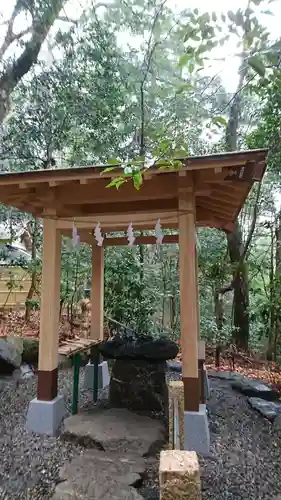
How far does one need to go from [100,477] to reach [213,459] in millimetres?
1133

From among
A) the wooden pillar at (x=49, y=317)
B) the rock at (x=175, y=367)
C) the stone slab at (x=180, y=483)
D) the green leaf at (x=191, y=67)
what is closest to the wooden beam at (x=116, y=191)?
the wooden pillar at (x=49, y=317)

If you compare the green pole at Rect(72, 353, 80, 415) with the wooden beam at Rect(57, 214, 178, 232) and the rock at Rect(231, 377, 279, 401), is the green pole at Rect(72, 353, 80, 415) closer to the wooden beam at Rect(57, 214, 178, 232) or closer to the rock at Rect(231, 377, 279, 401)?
the wooden beam at Rect(57, 214, 178, 232)

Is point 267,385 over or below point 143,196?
below

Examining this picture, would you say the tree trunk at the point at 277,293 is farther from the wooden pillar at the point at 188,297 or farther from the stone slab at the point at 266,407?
the wooden pillar at the point at 188,297

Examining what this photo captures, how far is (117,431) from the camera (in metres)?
3.46

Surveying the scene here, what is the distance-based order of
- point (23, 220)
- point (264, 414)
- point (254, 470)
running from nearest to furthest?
1. point (254, 470)
2. point (264, 414)
3. point (23, 220)

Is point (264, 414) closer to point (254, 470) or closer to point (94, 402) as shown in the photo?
point (254, 470)

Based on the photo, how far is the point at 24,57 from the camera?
310 inches

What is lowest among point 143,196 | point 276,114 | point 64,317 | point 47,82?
point 64,317

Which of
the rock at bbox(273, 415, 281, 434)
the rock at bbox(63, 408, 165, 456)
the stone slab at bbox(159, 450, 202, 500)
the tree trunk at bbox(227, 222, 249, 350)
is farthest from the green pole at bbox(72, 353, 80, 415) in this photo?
the tree trunk at bbox(227, 222, 249, 350)

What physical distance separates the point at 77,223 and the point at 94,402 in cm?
235

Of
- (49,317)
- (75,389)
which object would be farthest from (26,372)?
(49,317)

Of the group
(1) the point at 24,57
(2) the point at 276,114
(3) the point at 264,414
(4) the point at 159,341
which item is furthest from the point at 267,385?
(1) the point at 24,57

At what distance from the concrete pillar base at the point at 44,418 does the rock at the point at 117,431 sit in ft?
0.49
